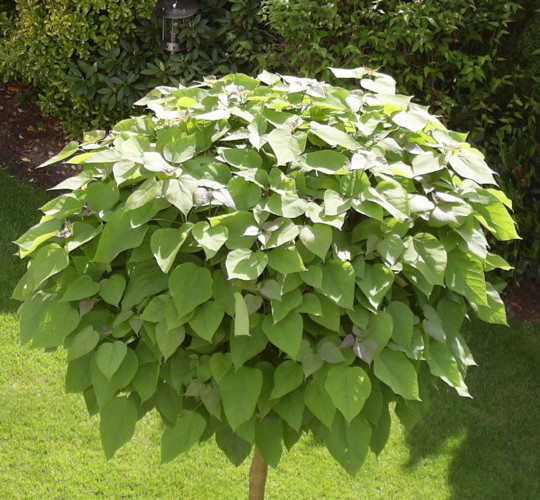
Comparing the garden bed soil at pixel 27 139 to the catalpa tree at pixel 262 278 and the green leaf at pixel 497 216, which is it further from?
the green leaf at pixel 497 216

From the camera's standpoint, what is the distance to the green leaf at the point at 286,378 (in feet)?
5.96

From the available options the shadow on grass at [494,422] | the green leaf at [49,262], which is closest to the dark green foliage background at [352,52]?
the shadow on grass at [494,422]

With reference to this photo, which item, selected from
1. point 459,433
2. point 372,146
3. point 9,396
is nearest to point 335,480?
point 459,433

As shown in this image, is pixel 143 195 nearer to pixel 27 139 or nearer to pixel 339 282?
pixel 339 282

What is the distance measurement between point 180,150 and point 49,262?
419 millimetres

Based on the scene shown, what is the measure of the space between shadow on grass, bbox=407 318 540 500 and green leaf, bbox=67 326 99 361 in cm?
214

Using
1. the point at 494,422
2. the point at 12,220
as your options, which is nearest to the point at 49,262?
the point at 494,422

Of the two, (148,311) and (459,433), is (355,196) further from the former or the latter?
(459,433)

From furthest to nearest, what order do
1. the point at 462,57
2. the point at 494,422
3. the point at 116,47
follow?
the point at 116,47 < the point at 462,57 < the point at 494,422

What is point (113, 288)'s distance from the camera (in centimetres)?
189

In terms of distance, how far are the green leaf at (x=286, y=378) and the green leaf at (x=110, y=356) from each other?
0.36m

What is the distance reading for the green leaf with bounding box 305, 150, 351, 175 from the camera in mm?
1919

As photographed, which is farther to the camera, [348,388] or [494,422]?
[494,422]

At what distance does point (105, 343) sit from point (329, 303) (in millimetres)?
534
